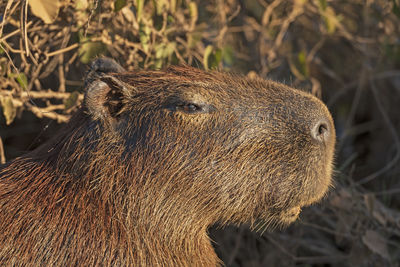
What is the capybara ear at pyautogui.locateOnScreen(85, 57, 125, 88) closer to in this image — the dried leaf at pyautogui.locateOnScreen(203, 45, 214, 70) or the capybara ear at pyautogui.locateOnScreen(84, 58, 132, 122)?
the capybara ear at pyautogui.locateOnScreen(84, 58, 132, 122)

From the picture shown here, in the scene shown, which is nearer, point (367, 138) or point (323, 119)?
point (323, 119)

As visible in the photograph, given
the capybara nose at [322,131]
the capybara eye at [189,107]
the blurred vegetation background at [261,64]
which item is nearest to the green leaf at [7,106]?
the blurred vegetation background at [261,64]

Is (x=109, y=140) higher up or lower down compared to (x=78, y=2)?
lower down

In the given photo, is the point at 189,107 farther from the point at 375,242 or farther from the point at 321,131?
the point at 375,242

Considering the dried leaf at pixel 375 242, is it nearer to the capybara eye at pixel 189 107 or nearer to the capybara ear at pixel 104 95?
the capybara eye at pixel 189 107

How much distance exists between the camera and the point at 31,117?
5.67 meters

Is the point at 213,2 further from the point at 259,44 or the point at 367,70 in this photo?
the point at 367,70

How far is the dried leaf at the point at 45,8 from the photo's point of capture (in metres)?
2.44

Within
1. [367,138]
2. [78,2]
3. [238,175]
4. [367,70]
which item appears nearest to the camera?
[238,175]

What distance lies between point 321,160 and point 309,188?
13cm

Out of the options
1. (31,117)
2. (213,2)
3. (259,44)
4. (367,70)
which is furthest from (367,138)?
(31,117)

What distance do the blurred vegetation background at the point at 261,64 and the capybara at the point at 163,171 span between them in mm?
557

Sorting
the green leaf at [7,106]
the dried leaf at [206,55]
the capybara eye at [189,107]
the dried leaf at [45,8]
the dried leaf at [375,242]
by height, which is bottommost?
the dried leaf at [375,242]

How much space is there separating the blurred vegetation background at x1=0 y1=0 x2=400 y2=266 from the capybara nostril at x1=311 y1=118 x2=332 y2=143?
837mm
